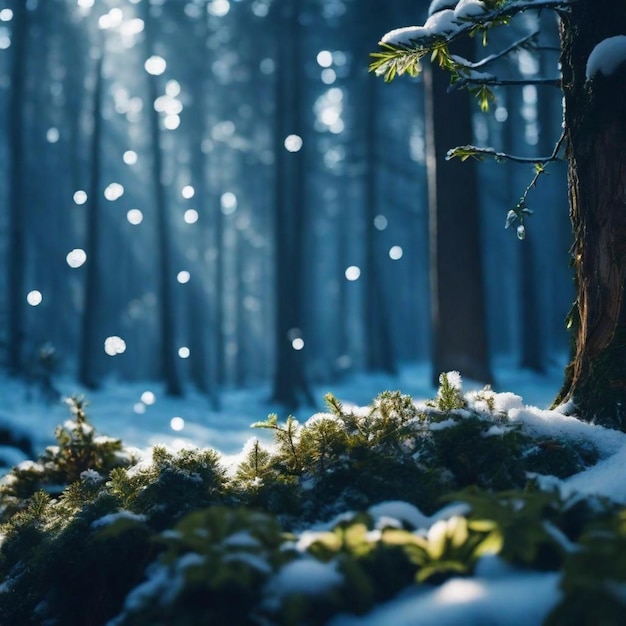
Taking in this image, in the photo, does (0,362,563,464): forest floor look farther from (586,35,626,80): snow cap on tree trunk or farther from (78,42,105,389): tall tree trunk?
(586,35,626,80): snow cap on tree trunk

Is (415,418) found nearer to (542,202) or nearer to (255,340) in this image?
(542,202)

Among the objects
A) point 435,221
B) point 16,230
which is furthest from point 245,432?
point 16,230

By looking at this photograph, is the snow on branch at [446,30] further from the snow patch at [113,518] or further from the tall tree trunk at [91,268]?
the tall tree trunk at [91,268]

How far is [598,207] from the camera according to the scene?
351cm

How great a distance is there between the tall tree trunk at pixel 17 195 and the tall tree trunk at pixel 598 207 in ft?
53.4

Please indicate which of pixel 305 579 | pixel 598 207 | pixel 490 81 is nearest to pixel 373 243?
pixel 490 81

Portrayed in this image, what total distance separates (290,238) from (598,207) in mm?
14878

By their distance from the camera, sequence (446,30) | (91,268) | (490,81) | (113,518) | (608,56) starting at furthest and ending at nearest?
(91,268)
(490,81)
(446,30)
(608,56)
(113,518)

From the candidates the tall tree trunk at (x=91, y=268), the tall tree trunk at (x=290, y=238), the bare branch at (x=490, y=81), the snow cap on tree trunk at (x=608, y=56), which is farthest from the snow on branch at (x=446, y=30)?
the tall tree trunk at (x=91, y=268)

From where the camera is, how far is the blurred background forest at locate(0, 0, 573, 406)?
57.3 ft

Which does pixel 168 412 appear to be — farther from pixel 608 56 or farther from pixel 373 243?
A: pixel 608 56

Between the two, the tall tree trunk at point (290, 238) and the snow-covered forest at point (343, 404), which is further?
the tall tree trunk at point (290, 238)

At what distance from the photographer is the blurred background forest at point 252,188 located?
57.3 ft

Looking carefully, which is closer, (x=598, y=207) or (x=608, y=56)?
(x=608, y=56)
